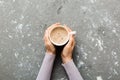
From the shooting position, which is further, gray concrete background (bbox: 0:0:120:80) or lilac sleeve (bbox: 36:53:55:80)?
gray concrete background (bbox: 0:0:120:80)

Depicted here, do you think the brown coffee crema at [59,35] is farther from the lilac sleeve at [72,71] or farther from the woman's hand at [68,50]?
the lilac sleeve at [72,71]

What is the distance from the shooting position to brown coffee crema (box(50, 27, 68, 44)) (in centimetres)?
179

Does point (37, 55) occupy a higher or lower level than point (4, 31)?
lower

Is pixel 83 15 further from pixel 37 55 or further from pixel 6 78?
pixel 6 78

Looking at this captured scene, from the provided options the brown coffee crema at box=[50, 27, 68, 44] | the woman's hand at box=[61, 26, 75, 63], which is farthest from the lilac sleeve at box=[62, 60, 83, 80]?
the brown coffee crema at box=[50, 27, 68, 44]

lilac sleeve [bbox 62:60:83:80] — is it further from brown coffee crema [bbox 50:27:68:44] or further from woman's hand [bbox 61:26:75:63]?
brown coffee crema [bbox 50:27:68:44]

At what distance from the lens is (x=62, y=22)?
1880 mm

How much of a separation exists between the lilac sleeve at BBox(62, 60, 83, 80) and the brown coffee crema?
14cm

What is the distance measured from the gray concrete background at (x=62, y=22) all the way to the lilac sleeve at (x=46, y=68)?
0.08 metres

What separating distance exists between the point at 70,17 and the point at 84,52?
25cm

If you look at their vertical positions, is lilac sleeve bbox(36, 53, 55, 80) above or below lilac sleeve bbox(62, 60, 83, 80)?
above

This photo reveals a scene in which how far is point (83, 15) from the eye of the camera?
1882 mm

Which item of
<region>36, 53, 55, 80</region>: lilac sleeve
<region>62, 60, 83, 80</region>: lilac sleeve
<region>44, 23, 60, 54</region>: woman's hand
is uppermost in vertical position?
<region>44, 23, 60, 54</region>: woman's hand

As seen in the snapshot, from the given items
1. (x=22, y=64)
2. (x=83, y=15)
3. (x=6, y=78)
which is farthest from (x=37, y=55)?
(x=83, y=15)
